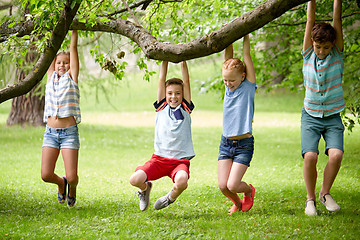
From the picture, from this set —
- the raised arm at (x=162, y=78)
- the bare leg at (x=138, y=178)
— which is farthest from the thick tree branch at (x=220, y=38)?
the bare leg at (x=138, y=178)

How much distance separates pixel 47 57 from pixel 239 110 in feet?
6.86

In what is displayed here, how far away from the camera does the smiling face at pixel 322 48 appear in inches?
198

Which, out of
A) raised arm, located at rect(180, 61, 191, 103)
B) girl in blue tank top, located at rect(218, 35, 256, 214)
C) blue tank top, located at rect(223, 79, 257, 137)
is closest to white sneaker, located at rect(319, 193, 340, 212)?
girl in blue tank top, located at rect(218, 35, 256, 214)

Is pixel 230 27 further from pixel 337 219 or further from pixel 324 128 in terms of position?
pixel 337 219

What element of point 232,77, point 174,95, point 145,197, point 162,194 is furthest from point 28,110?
point 232,77

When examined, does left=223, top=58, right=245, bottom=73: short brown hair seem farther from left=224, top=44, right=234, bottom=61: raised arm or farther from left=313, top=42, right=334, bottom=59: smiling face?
left=313, top=42, right=334, bottom=59: smiling face

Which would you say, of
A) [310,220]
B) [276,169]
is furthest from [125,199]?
[276,169]

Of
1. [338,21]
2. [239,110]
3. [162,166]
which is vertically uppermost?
[338,21]

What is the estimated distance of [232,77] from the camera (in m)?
5.17

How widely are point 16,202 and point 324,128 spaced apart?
12.6ft

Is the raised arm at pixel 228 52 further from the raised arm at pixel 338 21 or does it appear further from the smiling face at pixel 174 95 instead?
the raised arm at pixel 338 21

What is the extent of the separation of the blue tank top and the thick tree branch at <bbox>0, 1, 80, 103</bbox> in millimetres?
1810

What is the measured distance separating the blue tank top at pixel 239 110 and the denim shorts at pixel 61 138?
5.65ft

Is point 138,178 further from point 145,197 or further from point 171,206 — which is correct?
point 171,206
